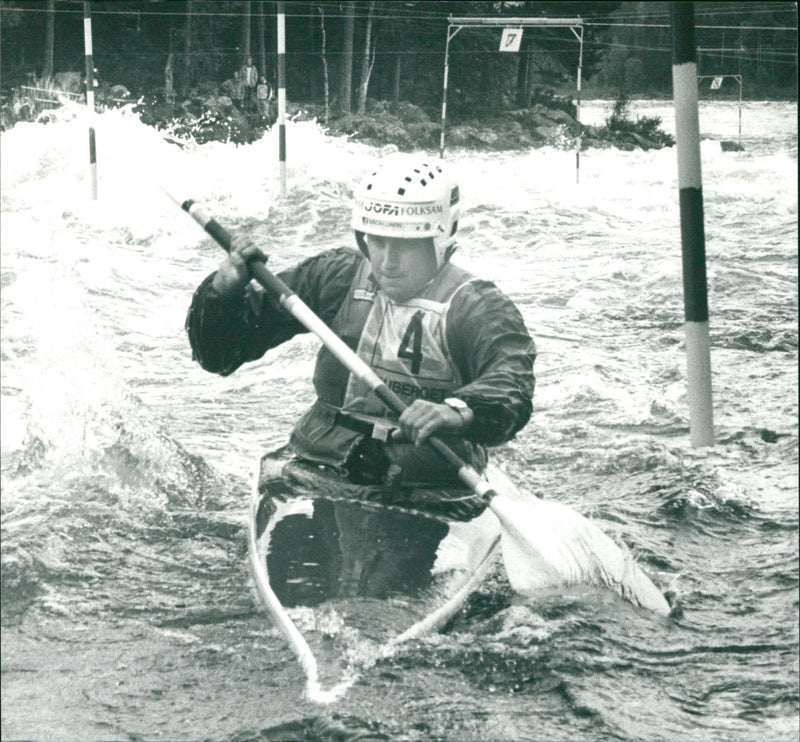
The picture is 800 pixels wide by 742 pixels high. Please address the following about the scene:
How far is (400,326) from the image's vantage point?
341 cm

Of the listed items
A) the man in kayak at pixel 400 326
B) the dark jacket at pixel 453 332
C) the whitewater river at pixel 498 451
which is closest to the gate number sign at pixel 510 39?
the whitewater river at pixel 498 451

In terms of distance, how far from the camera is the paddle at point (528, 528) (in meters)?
3.29

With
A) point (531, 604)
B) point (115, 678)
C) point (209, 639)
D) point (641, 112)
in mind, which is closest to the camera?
point (115, 678)

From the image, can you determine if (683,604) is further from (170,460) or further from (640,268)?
(170,460)

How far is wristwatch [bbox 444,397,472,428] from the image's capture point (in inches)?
124

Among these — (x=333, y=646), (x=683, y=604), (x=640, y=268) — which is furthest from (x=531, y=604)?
(x=640, y=268)

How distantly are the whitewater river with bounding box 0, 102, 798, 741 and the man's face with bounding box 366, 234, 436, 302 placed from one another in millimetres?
362

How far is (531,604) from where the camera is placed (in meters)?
3.46

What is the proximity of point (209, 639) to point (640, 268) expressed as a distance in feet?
5.53

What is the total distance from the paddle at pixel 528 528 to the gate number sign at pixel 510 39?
2.82 ft

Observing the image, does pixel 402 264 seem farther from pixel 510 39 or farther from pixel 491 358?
pixel 510 39


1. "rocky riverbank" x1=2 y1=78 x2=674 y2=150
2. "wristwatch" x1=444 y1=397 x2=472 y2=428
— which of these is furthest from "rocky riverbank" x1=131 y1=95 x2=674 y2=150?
"wristwatch" x1=444 y1=397 x2=472 y2=428

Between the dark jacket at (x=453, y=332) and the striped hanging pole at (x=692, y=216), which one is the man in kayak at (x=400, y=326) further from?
the striped hanging pole at (x=692, y=216)

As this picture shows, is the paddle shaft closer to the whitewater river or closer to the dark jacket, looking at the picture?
the dark jacket
